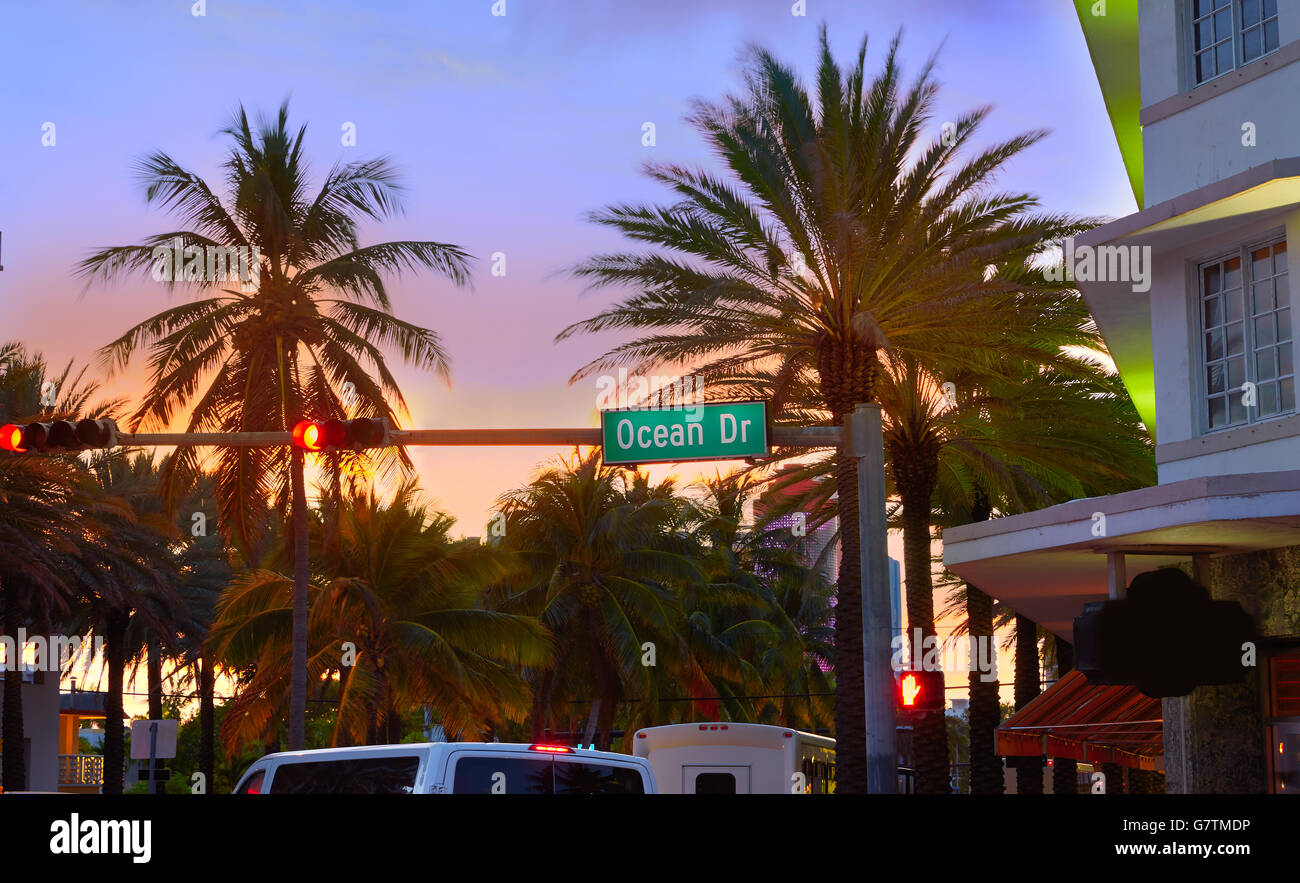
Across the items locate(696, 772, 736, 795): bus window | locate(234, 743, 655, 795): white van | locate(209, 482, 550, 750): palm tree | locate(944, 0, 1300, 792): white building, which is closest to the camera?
locate(234, 743, 655, 795): white van

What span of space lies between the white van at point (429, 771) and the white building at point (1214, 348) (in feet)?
20.7

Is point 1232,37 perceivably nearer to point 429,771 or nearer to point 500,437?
point 500,437

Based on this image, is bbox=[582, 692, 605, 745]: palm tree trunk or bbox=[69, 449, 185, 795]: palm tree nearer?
bbox=[69, 449, 185, 795]: palm tree

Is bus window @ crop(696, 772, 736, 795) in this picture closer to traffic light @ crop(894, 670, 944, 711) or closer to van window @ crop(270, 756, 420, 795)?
traffic light @ crop(894, 670, 944, 711)

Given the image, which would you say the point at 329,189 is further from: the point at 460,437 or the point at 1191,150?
the point at 1191,150

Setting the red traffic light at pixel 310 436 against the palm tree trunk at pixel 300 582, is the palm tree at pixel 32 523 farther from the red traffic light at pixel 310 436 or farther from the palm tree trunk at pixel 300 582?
the red traffic light at pixel 310 436

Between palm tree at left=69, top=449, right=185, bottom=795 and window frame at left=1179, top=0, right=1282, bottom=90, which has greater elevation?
window frame at left=1179, top=0, right=1282, bottom=90

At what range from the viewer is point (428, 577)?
1499 inches

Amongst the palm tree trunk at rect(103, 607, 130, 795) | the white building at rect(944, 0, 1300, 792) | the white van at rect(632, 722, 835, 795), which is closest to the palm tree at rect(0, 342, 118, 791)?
the palm tree trunk at rect(103, 607, 130, 795)

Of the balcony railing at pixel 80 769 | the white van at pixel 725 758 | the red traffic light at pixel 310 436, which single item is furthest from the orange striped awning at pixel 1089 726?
Result: the balcony railing at pixel 80 769

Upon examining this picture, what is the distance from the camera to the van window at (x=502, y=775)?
923 cm

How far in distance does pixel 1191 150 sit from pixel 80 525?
28.6 metres

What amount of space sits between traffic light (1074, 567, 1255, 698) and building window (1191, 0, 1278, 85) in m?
6.07

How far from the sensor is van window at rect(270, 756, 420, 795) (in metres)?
9.16
